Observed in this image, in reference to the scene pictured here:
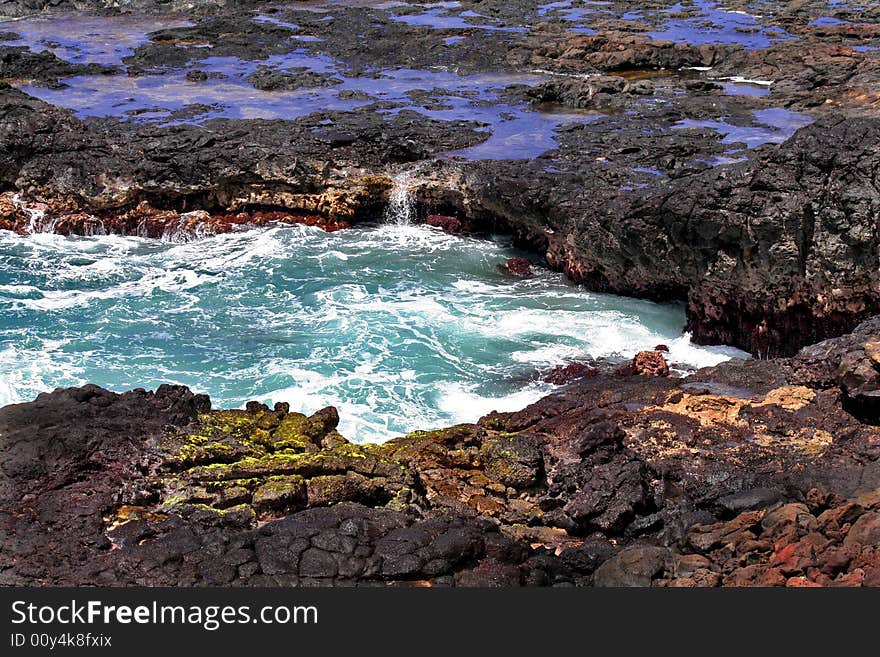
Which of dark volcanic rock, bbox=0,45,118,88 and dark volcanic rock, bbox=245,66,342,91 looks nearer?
dark volcanic rock, bbox=245,66,342,91

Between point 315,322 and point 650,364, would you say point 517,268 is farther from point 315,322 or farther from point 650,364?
point 650,364

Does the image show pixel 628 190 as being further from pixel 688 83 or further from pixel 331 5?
pixel 331 5

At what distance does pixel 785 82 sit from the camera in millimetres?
36312

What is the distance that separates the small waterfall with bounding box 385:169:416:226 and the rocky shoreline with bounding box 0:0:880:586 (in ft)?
0.80

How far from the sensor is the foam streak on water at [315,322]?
71.7 feet

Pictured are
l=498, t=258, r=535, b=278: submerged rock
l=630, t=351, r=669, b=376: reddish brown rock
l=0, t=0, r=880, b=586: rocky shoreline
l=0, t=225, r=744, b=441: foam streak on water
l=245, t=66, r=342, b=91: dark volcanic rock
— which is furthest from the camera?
l=245, t=66, r=342, b=91: dark volcanic rock

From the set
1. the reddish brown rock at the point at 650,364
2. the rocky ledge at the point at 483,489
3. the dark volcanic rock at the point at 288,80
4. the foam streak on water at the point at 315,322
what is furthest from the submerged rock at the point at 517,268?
the dark volcanic rock at the point at 288,80

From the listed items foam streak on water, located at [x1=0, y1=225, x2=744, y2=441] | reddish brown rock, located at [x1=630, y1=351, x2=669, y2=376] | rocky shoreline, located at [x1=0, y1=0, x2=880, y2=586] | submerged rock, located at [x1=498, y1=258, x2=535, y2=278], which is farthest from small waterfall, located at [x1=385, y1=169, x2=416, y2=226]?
reddish brown rock, located at [x1=630, y1=351, x2=669, y2=376]

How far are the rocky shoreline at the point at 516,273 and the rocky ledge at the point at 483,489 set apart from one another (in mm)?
50

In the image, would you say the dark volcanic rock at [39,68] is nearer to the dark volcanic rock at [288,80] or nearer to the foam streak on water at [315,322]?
the dark volcanic rock at [288,80]

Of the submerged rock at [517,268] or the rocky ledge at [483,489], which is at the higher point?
the rocky ledge at [483,489]

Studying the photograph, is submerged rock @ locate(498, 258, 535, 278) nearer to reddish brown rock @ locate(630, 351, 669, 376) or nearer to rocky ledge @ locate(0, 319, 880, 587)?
reddish brown rock @ locate(630, 351, 669, 376)

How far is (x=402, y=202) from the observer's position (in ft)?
101

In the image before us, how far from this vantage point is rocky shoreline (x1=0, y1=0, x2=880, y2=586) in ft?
43.1
